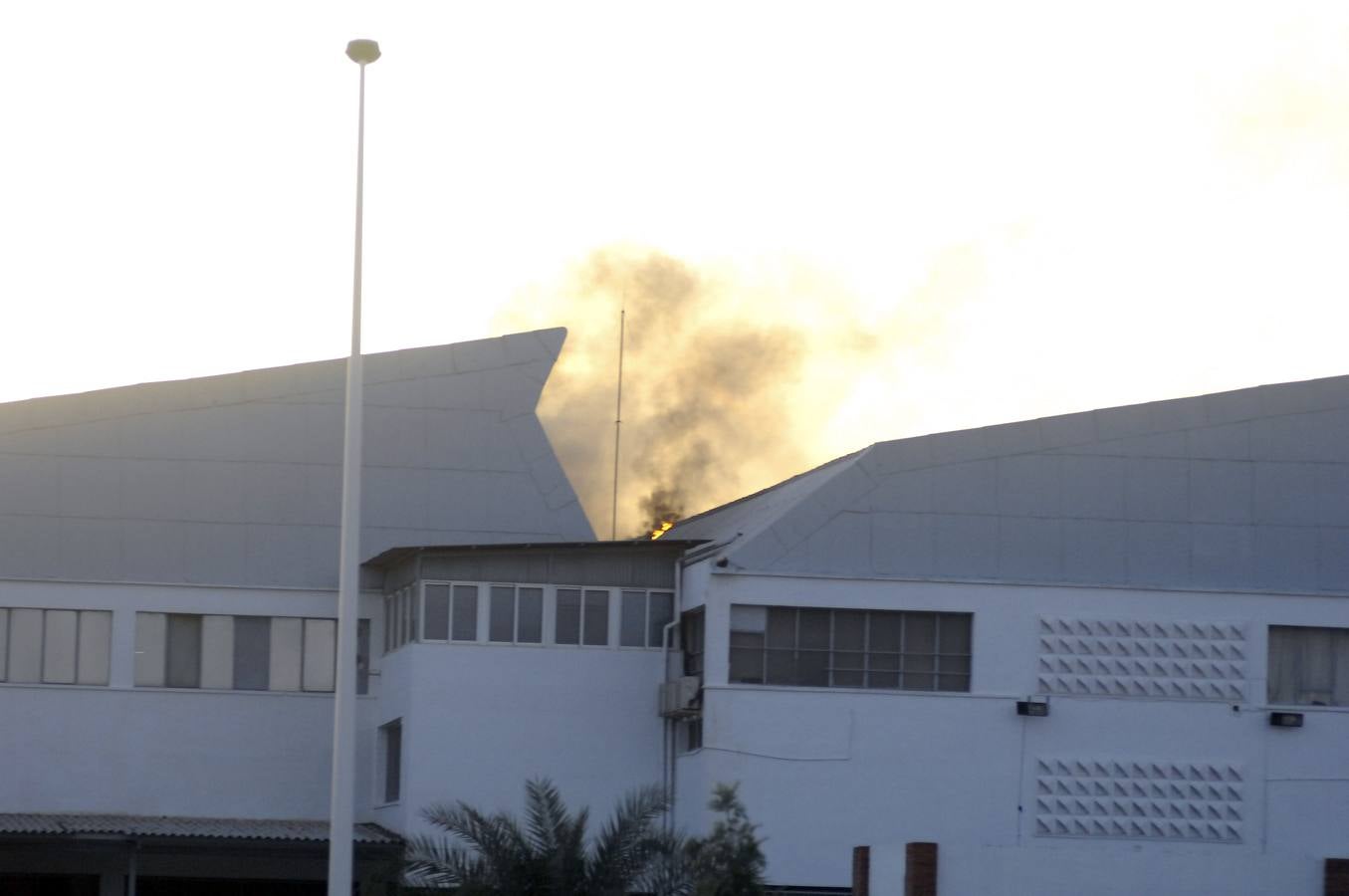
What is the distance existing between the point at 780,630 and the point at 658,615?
8.88 feet

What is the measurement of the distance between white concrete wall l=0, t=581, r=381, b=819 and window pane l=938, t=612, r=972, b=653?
11036 millimetres

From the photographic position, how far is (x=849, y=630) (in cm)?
2981

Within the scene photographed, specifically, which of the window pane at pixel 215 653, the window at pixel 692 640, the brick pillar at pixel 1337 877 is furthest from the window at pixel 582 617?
the brick pillar at pixel 1337 877

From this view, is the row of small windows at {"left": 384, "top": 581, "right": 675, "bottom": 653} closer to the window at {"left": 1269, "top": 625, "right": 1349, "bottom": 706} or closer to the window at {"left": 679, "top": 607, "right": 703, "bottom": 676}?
the window at {"left": 679, "top": 607, "right": 703, "bottom": 676}

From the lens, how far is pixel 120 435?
1313 inches

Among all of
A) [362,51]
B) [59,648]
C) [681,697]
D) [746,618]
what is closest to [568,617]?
[681,697]

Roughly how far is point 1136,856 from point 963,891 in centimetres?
225

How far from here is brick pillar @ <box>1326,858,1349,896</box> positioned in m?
21.6

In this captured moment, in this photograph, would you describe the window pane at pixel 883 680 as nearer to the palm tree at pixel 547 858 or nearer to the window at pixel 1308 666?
the window at pixel 1308 666

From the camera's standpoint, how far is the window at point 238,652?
3319cm

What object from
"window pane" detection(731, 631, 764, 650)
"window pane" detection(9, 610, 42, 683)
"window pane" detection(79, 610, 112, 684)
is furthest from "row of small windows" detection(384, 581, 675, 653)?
"window pane" detection(9, 610, 42, 683)

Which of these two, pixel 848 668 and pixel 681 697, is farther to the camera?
pixel 681 697

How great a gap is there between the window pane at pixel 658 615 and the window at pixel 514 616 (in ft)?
6.02

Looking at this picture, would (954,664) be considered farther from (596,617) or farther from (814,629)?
(596,617)
